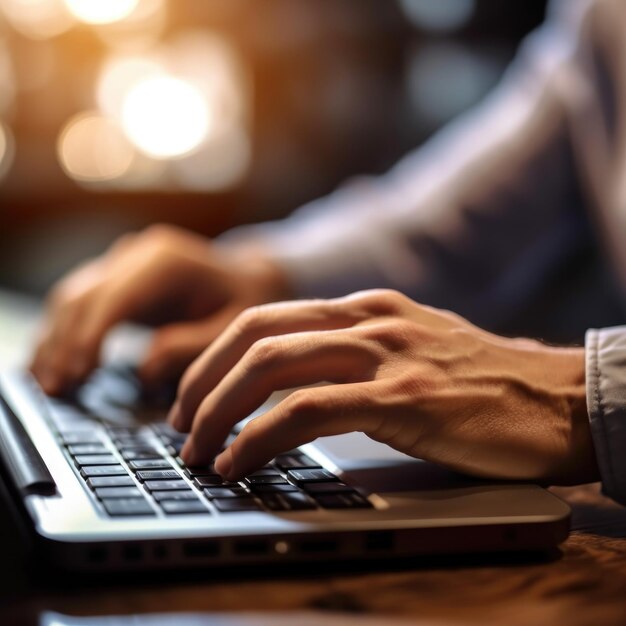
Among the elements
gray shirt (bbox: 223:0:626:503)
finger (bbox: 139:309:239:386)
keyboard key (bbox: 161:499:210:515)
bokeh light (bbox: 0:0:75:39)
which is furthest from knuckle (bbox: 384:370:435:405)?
bokeh light (bbox: 0:0:75:39)

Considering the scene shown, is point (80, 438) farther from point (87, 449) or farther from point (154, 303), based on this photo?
point (154, 303)

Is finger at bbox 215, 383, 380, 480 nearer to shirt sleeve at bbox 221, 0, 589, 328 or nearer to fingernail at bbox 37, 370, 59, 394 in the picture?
fingernail at bbox 37, 370, 59, 394

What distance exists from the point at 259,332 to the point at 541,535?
20 centimetres

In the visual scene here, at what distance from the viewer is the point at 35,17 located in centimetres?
295

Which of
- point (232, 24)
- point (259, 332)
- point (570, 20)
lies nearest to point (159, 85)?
point (232, 24)

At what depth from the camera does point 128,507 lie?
38 cm

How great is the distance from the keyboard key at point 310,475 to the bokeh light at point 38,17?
2.78 m

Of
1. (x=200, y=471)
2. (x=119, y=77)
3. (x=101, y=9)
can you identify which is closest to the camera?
(x=200, y=471)

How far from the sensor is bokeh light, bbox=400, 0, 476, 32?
91.7 inches

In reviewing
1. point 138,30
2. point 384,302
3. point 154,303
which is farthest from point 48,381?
point 138,30

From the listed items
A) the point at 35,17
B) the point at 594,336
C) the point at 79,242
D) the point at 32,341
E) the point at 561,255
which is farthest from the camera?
the point at 35,17

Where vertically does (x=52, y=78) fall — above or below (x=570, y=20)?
above

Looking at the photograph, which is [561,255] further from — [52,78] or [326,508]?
[52,78]

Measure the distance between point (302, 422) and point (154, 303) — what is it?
0.45 metres
